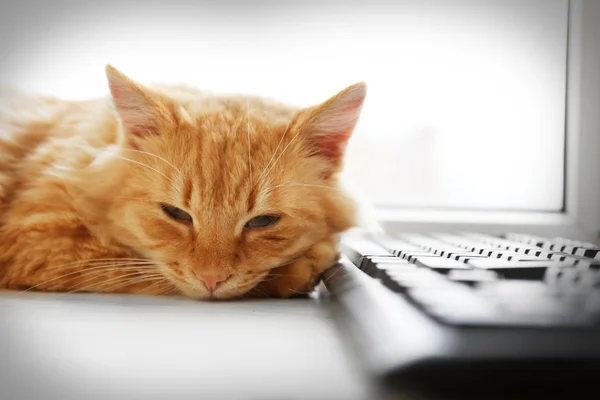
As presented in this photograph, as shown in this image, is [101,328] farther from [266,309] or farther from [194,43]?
[194,43]

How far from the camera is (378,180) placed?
1.50 m

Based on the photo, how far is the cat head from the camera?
2.98ft

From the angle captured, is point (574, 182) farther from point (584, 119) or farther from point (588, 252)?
point (588, 252)

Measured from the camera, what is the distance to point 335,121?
3.29 ft

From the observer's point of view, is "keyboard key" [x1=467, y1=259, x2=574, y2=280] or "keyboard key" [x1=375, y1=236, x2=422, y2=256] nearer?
"keyboard key" [x1=467, y1=259, x2=574, y2=280]

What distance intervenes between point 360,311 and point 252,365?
16cm

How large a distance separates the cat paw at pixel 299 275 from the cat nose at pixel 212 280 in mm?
95

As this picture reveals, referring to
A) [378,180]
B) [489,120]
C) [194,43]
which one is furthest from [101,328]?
[489,120]

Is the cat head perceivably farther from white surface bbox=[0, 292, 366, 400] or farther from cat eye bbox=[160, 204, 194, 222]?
white surface bbox=[0, 292, 366, 400]

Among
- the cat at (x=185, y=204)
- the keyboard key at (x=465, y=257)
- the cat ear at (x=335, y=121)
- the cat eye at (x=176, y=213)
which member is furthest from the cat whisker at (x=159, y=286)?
the keyboard key at (x=465, y=257)

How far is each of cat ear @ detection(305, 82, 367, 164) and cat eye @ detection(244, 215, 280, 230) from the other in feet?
0.57

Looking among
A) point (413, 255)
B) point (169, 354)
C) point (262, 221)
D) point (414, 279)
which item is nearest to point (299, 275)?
point (262, 221)

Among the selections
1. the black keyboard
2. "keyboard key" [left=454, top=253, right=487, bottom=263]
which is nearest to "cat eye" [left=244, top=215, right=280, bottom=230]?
the black keyboard

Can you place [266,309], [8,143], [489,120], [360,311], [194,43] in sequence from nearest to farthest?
[360,311] → [266,309] → [8,143] → [194,43] → [489,120]
